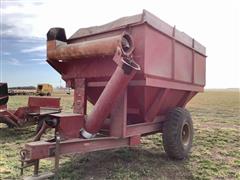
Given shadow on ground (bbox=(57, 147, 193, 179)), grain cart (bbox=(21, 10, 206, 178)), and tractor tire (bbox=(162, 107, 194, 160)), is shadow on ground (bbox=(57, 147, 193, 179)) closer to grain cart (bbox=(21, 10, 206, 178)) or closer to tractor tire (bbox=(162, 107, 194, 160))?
tractor tire (bbox=(162, 107, 194, 160))

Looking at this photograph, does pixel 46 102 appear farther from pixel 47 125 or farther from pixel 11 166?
pixel 47 125

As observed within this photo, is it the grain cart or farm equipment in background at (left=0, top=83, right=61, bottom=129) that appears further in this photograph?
farm equipment in background at (left=0, top=83, right=61, bottom=129)

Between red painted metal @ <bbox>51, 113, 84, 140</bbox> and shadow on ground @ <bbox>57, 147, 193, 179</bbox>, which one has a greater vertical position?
red painted metal @ <bbox>51, 113, 84, 140</bbox>

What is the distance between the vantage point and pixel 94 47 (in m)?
4.57

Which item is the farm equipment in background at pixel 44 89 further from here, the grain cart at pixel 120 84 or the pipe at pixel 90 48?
the pipe at pixel 90 48

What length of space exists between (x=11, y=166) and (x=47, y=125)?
→ 3.90ft

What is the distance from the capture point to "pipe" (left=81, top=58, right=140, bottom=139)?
13.6 ft

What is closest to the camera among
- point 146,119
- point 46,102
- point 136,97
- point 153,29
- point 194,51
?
point 153,29

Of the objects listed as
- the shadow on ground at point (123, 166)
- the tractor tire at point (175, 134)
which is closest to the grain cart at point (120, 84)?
the tractor tire at point (175, 134)

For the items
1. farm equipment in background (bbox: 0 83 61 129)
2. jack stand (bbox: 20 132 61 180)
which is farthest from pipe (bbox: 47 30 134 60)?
farm equipment in background (bbox: 0 83 61 129)

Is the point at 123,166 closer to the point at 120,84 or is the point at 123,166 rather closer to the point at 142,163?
the point at 142,163

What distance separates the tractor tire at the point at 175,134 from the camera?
213 inches

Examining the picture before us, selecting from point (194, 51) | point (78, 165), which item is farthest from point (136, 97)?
point (194, 51)

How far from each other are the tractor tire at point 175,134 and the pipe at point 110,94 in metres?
1.49
